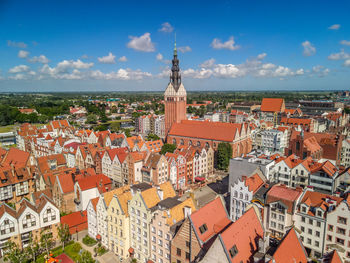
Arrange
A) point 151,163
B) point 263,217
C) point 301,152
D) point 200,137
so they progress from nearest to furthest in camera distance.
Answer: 1. point 263,217
2. point 151,163
3. point 301,152
4. point 200,137

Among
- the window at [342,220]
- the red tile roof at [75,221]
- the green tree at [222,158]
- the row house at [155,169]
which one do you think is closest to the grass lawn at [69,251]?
the red tile roof at [75,221]

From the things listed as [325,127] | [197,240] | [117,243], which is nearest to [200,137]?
[117,243]

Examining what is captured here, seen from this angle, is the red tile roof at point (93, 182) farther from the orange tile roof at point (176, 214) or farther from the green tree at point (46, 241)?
the orange tile roof at point (176, 214)

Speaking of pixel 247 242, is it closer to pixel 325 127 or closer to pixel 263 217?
pixel 263 217

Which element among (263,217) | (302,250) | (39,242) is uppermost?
(302,250)

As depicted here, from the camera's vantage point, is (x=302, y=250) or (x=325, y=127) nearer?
(x=302, y=250)

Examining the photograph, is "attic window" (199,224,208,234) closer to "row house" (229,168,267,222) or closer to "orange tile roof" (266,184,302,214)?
"orange tile roof" (266,184,302,214)

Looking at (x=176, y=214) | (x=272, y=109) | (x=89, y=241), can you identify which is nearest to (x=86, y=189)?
(x=89, y=241)
